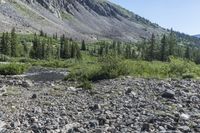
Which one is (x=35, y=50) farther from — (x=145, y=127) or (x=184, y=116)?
(x=145, y=127)

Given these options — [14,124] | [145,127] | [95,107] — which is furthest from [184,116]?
[14,124]

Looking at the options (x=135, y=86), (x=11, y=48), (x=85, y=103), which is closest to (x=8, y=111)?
(x=85, y=103)

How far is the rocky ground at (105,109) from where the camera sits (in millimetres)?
18562

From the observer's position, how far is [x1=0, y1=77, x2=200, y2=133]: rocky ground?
1856cm

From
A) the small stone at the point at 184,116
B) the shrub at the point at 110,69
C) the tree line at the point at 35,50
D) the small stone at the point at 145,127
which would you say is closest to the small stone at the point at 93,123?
the small stone at the point at 145,127

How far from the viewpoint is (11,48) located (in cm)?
16338

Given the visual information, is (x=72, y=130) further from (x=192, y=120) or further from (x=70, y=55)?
(x=70, y=55)

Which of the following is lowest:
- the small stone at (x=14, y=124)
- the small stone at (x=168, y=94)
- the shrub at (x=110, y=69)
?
the small stone at (x=14, y=124)

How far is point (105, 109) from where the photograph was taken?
22.5 meters

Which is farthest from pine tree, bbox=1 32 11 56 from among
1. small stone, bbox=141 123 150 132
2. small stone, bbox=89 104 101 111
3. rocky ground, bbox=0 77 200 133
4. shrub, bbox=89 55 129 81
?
small stone, bbox=141 123 150 132

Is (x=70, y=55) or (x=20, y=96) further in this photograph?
(x=70, y=55)

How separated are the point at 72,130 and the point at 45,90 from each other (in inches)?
509

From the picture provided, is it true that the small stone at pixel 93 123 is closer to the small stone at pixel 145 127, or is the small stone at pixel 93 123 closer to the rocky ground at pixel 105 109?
the rocky ground at pixel 105 109

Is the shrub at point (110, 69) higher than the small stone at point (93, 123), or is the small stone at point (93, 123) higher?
the shrub at point (110, 69)
